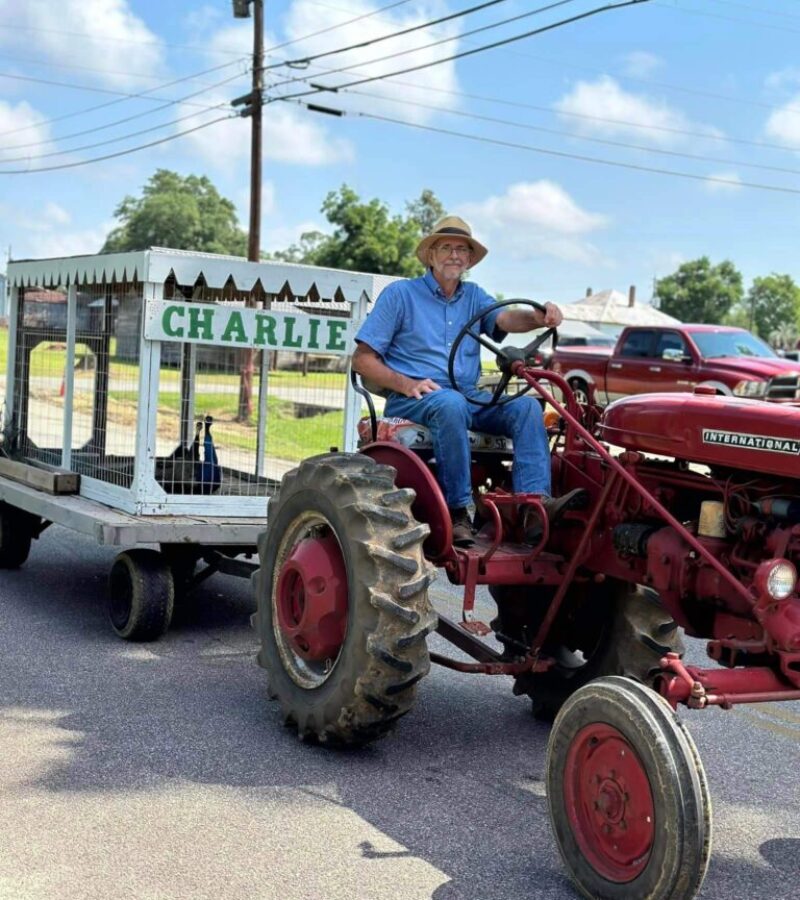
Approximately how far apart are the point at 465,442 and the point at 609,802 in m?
1.87

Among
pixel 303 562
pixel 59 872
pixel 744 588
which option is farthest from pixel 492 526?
pixel 59 872

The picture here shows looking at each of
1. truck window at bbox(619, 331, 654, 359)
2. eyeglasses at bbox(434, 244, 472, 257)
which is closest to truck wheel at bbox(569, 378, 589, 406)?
eyeglasses at bbox(434, 244, 472, 257)

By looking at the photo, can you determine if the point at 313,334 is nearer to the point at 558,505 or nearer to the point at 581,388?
the point at 581,388

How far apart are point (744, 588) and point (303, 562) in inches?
78.3

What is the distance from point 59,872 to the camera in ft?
12.8

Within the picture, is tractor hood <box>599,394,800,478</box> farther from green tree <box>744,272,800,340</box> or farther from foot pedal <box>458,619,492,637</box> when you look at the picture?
green tree <box>744,272,800,340</box>

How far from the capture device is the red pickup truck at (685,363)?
742 inches

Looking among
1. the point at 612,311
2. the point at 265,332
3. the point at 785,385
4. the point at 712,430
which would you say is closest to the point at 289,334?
the point at 265,332

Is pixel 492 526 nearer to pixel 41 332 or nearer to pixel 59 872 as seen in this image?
pixel 59 872

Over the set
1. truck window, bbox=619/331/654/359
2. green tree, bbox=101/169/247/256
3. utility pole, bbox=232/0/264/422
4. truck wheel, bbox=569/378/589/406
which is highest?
green tree, bbox=101/169/247/256

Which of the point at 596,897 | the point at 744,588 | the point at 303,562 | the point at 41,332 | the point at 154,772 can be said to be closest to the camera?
the point at 596,897

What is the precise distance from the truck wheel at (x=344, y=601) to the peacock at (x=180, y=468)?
2.24 meters

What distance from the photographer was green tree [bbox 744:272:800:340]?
13225 centimetres

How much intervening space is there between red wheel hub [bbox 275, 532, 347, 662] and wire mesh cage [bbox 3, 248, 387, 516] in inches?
76.6
